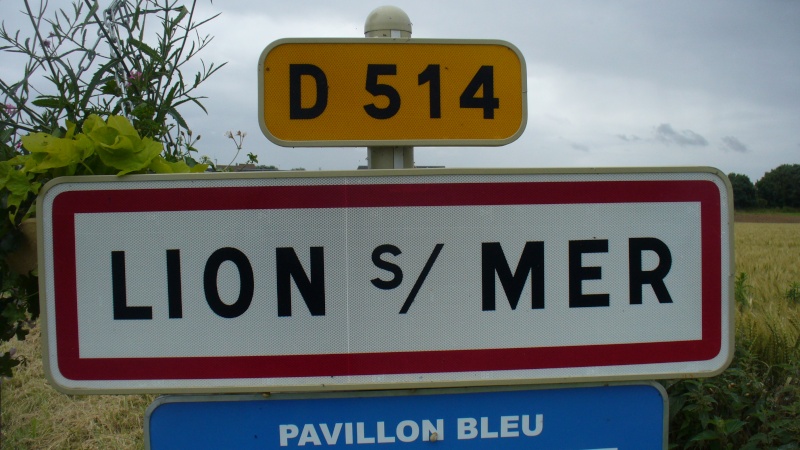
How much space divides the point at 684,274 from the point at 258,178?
79cm

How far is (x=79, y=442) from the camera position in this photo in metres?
3.45

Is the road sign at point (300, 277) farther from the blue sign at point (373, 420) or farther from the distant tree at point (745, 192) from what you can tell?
the distant tree at point (745, 192)

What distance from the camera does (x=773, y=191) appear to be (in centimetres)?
5038

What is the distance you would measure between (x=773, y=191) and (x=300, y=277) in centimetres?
5702

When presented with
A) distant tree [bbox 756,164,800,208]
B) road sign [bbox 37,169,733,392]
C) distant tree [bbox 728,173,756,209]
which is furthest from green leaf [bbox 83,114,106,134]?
distant tree [bbox 756,164,800,208]

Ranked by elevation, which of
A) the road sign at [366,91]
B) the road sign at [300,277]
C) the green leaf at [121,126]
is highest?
the road sign at [366,91]

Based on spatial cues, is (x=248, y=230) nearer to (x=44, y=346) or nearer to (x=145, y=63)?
(x=44, y=346)

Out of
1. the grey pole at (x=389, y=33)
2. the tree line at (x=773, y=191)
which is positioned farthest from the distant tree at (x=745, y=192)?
the grey pole at (x=389, y=33)

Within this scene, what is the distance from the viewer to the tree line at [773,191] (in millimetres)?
49406

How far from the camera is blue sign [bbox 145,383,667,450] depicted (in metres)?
1.20

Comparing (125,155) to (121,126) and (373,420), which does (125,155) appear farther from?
(373,420)

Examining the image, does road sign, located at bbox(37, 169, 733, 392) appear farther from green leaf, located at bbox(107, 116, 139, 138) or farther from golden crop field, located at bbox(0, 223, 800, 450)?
golden crop field, located at bbox(0, 223, 800, 450)

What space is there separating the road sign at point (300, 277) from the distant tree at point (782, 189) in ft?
185

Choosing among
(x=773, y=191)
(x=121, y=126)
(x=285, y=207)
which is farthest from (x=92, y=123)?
(x=773, y=191)
